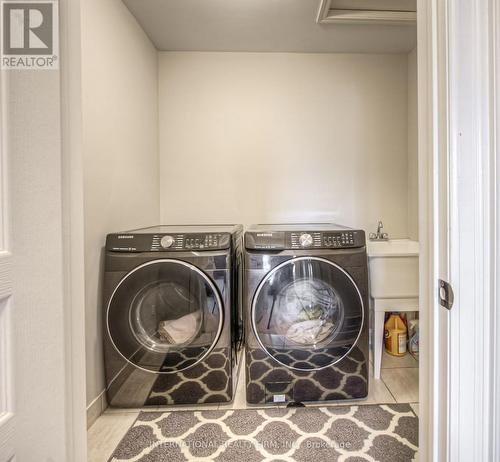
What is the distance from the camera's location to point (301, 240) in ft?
5.33

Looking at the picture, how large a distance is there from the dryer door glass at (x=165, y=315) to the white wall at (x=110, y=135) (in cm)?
15

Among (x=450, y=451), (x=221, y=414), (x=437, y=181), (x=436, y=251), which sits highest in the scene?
(x=437, y=181)

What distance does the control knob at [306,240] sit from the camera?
1620mm

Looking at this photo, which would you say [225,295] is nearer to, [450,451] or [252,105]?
[450,451]

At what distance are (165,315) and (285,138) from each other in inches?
64.8

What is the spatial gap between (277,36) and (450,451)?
96.9 inches

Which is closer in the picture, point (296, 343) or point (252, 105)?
point (296, 343)

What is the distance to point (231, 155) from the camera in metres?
2.47

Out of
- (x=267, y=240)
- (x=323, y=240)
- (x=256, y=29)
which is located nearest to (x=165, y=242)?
(x=267, y=240)

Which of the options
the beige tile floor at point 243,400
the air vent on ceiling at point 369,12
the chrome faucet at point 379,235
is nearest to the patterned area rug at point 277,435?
the beige tile floor at point 243,400

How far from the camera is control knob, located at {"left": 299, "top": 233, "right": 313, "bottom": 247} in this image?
1.62m

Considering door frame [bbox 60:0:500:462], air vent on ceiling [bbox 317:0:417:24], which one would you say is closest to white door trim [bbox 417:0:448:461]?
door frame [bbox 60:0:500:462]

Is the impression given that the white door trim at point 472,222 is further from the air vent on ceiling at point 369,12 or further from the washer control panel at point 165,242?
the air vent on ceiling at point 369,12

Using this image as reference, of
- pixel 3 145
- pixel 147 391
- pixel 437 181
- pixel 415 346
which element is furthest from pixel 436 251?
pixel 415 346
